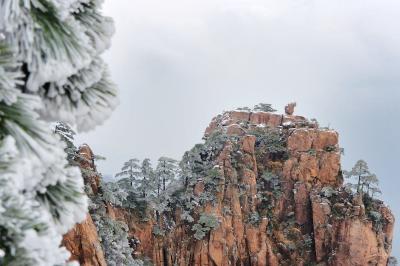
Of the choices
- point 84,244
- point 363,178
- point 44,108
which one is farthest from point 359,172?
point 44,108

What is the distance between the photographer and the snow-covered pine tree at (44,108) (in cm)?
339

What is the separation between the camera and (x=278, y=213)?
53.9 m

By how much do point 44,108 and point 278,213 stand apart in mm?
51264

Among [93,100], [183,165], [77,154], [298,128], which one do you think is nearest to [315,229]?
Result: [298,128]

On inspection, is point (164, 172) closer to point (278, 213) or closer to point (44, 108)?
point (278, 213)

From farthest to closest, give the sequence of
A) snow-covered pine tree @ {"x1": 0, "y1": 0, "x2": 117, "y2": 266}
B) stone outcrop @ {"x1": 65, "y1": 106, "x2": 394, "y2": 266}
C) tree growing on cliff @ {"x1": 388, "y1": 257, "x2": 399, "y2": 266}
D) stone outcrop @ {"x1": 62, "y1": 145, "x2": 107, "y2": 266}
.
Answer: tree growing on cliff @ {"x1": 388, "y1": 257, "x2": 399, "y2": 266}, stone outcrop @ {"x1": 65, "y1": 106, "x2": 394, "y2": 266}, stone outcrop @ {"x1": 62, "y1": 145, "x2": 107, "y2": 266}, snow-covered pine tree @ {"x1": 0, "y1": 0, "x2": 117, "y2": 266}

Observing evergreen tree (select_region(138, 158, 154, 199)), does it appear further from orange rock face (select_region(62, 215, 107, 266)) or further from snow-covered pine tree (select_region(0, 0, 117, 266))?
snow-covered pine tree (select_region(0, 0, 117, 266))

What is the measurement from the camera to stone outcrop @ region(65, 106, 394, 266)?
159 ft

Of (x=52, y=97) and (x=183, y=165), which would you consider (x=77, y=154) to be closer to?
(x=183, y=165)

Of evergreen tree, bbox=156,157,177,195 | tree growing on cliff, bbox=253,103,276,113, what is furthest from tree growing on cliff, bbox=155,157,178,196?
tree growing on cliff, bbox=253,103,276,113

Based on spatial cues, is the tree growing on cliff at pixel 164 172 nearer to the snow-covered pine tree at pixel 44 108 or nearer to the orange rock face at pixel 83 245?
the orange rock face at pixel 83 245

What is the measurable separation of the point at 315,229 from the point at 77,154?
27.1 metres

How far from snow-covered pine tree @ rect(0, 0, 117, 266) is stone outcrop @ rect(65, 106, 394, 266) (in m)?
42.4

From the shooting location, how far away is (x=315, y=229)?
53.3 metres
